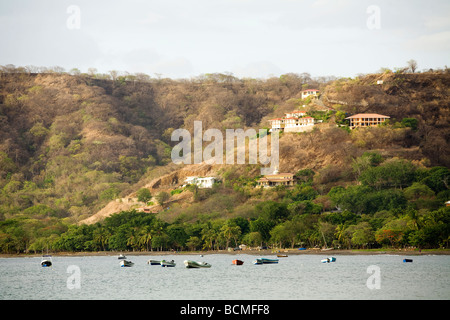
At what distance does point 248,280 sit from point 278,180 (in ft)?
222

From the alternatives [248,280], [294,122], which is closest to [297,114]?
[294,122]

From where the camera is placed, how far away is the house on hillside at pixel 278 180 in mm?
141375

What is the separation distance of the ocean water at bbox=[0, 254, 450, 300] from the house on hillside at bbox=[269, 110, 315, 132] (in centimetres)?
5592

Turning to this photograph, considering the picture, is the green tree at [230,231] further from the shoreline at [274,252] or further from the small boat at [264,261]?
the small boat at [264,261]

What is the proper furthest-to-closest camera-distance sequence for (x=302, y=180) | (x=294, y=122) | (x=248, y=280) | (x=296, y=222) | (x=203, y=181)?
(x=294, y=122) < (x=203, y=181) < (x=302, y=180) < (x=296, y=222) < (x=248, y=280)

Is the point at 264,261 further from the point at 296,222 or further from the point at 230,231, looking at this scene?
the point at 230,231

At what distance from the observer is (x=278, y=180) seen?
14188 centimetres

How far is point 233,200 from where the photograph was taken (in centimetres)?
13850

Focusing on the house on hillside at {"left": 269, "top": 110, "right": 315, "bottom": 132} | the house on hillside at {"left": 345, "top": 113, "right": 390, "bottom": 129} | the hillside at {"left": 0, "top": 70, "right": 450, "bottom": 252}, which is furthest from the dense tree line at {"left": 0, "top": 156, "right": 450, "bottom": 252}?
the house on hillside at {"left": 269, "top": 110, "right": 315, "bottom": 132}

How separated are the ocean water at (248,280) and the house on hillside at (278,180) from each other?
41906 mm

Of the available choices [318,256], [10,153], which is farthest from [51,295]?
[10,153]

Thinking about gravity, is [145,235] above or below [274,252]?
above
